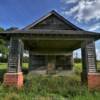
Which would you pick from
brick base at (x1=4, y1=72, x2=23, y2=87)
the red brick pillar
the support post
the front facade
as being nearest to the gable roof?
the front facade

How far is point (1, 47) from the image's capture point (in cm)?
4450

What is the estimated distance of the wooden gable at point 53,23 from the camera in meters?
12.6

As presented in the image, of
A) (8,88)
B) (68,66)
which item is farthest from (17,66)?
(68,66)

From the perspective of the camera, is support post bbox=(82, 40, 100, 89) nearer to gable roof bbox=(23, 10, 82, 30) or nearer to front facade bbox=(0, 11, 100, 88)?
front facade bbox=(0, 11, 100, 88)

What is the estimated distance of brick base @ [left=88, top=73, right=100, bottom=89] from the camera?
10443mm

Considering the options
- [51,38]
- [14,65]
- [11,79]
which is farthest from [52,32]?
[11,79]

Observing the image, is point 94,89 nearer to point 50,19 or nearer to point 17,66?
point 17,66

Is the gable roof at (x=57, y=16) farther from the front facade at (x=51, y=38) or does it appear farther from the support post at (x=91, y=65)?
the support post at (x=91, y=65)

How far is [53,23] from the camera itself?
1324cm

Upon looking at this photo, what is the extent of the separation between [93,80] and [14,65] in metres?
5.34

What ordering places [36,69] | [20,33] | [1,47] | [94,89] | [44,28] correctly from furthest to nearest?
[1,47]
[36,69]
[44,28]
[20,33]
[94,89]

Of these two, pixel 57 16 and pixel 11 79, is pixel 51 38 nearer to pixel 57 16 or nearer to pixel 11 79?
pixel 57 16

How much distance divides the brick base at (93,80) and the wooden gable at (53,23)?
3885mm

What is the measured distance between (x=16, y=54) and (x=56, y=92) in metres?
3.76
